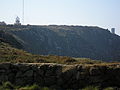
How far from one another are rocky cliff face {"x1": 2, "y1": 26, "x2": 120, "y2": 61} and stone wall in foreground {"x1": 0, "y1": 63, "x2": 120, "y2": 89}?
262 feet

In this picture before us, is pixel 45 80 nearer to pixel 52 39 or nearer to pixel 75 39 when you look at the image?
pixel 52 39

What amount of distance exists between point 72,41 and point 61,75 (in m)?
124

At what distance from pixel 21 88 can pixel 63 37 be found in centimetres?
12517

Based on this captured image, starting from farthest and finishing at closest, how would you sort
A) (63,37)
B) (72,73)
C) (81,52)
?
(63,37) → (81,52) → (72,73)

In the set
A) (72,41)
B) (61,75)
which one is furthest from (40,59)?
(72,41)

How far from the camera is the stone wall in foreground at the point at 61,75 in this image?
471 inches

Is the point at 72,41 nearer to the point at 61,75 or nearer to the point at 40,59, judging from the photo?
the point at 40,59

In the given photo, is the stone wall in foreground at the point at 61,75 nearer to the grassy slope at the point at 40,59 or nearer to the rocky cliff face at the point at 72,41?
the grassy slope at the point at 40,59

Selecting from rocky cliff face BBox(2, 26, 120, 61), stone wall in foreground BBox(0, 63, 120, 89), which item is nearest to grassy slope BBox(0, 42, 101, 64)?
stone wall in foreground BBox(0, 63, 120, 89)

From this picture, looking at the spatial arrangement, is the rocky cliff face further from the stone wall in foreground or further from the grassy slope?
the stone wall in foreground

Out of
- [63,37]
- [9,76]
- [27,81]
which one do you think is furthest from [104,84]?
[63,37]

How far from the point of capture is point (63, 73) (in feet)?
40.3

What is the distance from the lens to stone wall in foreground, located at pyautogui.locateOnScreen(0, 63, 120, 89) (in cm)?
1197

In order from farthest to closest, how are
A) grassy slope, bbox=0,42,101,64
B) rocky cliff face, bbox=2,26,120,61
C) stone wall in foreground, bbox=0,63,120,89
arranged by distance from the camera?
rocky cliff face, bbox=2,26,120,61 < grassy slope, bbox=0,42,101,64 < stone wall in foreground, bbox=0,63,120,89
